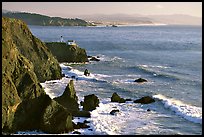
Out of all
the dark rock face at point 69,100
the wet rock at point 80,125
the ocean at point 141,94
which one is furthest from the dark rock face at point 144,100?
the wet rock at point 80,125

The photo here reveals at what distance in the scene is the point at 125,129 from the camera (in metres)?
24.1

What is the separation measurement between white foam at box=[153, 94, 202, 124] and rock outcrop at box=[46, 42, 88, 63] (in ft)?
94.1

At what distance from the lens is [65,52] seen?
61812 mm

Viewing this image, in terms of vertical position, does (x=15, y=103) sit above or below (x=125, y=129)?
above

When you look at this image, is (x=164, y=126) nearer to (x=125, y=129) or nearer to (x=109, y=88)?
(x=125, y=129)

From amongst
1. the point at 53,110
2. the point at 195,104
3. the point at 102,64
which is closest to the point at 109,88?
the point at 195,104

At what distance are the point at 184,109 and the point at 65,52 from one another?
114ft

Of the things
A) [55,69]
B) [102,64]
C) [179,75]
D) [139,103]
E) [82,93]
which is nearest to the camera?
[139,103]

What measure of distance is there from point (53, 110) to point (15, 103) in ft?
8.14

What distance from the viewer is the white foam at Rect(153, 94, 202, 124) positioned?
91.2 feet

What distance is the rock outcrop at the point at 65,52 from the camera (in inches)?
2383

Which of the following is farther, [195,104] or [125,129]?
[195,104]

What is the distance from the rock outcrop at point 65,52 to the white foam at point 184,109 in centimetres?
2867

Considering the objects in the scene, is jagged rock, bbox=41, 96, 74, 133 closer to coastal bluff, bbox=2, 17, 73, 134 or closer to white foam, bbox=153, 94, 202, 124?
coastal bluff, bbox=2, 17, 73, 134
